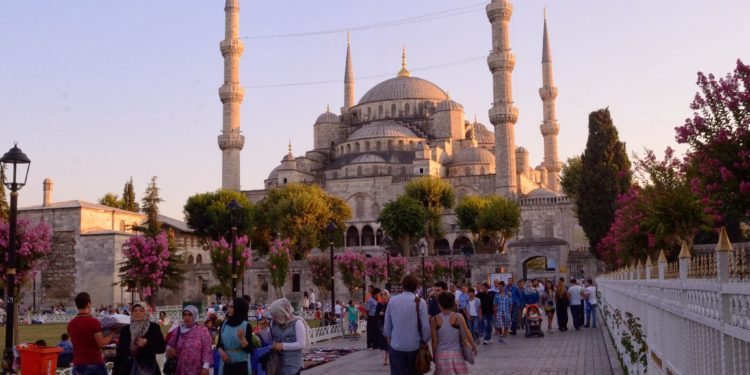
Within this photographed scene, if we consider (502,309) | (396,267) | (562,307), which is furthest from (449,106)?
(502,309)

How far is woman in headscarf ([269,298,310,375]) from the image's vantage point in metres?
6.79

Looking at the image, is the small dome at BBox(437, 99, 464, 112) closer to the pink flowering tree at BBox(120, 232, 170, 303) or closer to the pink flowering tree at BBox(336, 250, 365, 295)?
the pink flowering tree at BBox(336, 250, 365, 295)

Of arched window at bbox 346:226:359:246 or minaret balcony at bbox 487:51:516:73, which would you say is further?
arched window at bbox 346:226:359:246

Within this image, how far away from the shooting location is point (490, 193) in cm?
5425

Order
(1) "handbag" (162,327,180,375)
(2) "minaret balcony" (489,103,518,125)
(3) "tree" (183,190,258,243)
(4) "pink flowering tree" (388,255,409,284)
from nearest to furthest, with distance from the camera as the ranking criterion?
(1) "handbag" (162,327,180,375), (4) "pink flowering tree" (388,255,409,284), (3) "tree" (183,190,258,243), (2) "minaret balcony" (489,103,518,125)

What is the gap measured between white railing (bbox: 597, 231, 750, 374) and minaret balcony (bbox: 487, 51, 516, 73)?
41190 mm

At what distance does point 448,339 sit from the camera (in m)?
7.07

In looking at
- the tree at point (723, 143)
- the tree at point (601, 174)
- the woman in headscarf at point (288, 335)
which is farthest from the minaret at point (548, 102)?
the woman in headscarf at point (288, 335)

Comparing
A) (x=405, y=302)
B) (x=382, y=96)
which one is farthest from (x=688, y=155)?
(x=382, y=96)

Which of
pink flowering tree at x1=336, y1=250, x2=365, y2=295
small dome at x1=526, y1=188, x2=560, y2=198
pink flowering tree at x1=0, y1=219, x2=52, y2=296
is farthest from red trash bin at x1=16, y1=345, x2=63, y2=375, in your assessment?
small dome at x1=526, y1=188, x2=560, y2=198

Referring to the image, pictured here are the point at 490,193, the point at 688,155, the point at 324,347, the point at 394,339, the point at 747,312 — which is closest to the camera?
the point at 747,312

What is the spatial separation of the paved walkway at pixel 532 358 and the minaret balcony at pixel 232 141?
119 ft

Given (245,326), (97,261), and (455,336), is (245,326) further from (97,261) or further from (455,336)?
(97,261)

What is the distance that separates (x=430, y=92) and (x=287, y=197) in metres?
24.8
